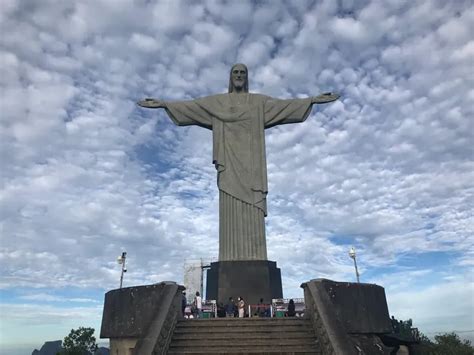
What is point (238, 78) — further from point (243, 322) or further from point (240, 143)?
point (243, 322)

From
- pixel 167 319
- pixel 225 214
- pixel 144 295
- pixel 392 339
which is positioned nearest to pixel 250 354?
pixel 167 319

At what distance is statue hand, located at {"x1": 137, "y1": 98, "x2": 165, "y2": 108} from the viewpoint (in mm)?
16297

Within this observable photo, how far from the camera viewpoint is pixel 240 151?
15.8 metres

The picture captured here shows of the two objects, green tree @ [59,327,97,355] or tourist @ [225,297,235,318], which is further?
green tree @ [59,327,97,355]

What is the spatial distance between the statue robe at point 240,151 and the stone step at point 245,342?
14.6 ft

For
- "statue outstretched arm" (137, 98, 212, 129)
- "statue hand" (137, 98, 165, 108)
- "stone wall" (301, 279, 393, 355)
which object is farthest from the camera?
"statue outstretched arm" (137, 98, 212, 129)

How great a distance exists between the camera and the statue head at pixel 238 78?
16641 millimetres

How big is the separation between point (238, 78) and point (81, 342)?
28.3m

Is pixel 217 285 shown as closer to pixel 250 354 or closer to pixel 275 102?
pixel 250 354

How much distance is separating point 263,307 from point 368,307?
140 inches

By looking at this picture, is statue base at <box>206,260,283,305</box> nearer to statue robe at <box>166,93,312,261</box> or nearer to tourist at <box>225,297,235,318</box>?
tourist at <box>225,297,235,318</box>

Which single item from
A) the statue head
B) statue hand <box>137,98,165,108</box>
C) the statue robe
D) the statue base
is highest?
the statue head

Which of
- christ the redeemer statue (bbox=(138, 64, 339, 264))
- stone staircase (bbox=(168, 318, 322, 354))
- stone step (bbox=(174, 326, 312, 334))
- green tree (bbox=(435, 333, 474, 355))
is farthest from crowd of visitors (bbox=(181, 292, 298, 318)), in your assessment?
green tree (bbox=(435, 333, 474, 355))

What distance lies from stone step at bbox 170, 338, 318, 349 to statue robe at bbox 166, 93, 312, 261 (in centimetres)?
445
